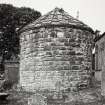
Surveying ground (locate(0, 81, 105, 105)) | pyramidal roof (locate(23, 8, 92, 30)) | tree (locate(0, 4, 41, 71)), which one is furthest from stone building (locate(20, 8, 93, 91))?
tree (locate(0, 4, 41, 71))

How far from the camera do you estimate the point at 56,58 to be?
11031 millimetres

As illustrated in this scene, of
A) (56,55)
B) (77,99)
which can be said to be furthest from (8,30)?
(77,99)

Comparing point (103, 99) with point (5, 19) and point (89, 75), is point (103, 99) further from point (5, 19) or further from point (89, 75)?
point (5, 19)

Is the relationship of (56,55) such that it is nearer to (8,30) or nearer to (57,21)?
(57,21)

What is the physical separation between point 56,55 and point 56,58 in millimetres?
154

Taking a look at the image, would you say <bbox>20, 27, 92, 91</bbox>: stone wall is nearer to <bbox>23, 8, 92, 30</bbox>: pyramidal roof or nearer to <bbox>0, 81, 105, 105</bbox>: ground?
<bbox>23, 8, 92, 30</bbox>: pyramidal roof

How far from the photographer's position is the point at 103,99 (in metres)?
9.90

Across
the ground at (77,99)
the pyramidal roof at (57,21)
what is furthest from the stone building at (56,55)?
the ground at (77,99)

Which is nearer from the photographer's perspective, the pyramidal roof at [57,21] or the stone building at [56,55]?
the stone building at [56,55]

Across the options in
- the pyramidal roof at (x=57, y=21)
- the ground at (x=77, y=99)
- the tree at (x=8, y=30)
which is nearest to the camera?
the ground at (x=77, y=99)

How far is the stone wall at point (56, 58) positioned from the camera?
11.0 m

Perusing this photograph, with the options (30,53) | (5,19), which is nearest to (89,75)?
(30,53)

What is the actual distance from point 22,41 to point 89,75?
169 inches

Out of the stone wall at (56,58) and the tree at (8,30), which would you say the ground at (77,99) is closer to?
the stone wall at (56,58)
